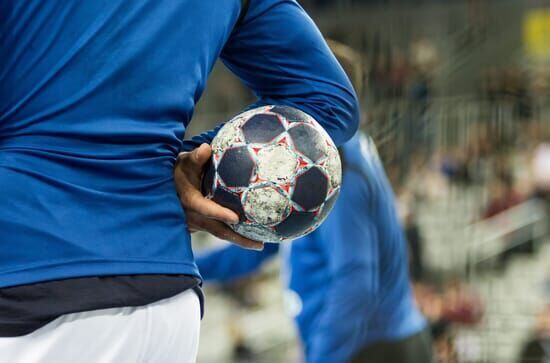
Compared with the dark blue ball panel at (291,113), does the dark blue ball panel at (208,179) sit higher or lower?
lower

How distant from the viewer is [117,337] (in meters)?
1.47

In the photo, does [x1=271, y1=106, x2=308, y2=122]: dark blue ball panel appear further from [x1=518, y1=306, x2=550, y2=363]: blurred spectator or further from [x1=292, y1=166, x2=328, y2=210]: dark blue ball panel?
[x1=518, y1=306, x2=550, y2=363]: blurred spectator

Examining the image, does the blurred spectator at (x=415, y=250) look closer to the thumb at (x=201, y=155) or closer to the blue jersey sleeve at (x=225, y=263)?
the blue jersey sleeve at (x=225, y=263)

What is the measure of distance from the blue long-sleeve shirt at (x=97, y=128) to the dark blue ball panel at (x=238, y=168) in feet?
0.32

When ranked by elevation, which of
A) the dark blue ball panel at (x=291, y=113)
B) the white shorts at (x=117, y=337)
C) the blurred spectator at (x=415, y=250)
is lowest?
the blurred spectator at (x=415, y=250)

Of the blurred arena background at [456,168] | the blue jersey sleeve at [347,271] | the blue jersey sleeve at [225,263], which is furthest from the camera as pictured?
the blurred arena background at [456,168]

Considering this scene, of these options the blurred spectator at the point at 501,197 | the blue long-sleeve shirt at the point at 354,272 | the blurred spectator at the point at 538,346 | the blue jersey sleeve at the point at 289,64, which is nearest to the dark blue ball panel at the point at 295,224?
the blue jersey sleeve at the point at 289,64

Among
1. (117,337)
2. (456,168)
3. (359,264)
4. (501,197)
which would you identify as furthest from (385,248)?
(456,168)

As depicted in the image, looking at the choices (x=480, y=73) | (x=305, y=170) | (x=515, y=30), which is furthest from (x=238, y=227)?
(x=515, y=30)

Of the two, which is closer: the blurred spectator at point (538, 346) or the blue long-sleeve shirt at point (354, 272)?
the blue long-sleeve shirt at point (354, 272)

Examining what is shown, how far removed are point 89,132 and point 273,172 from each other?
13.4 inches

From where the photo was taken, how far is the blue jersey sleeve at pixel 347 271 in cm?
314

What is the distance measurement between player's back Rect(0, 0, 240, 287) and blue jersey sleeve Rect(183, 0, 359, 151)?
0.59ft

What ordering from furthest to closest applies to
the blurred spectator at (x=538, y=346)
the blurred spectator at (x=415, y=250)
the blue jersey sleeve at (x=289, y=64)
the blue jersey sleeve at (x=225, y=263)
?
the blurred spectator at (x=415, y=250) → the blurred spectator at (x=538, y=346) → the blue jersey sleeve at (x=225, y=263) → the blue jersey sleeve at (x=289, y=64)
